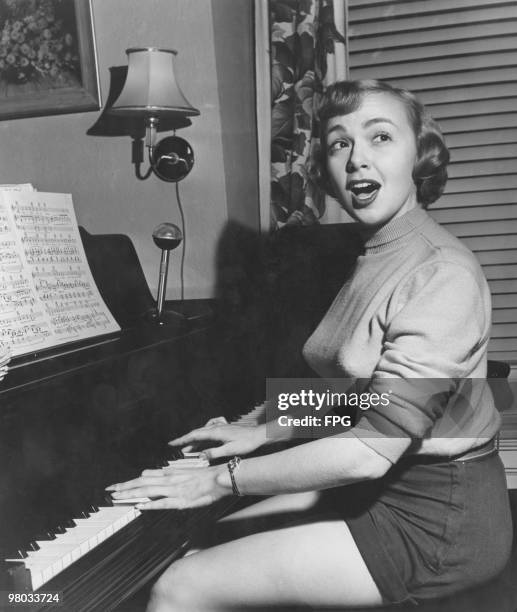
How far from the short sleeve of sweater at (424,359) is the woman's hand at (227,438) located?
42cm

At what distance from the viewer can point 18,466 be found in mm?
1007

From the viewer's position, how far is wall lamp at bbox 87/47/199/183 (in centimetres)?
200

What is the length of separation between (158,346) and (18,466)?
461 millimetres

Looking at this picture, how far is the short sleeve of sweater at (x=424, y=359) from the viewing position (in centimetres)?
96

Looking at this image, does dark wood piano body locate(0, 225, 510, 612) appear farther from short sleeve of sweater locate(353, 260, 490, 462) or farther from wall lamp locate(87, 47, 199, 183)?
short sleeve of sweater locate(353, 260, 490, 462)

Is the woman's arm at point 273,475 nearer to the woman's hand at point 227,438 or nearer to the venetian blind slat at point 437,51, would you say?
the woman's hand at point 227,438

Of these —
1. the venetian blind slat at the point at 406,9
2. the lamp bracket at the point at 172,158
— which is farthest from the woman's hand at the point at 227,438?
the venetian blind slat at the point at 406,9

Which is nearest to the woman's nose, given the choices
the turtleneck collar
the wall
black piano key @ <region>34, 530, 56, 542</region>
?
the turtleneck collar

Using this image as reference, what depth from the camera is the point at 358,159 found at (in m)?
Result: 1.14

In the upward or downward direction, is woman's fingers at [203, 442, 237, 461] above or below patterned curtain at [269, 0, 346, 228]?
below

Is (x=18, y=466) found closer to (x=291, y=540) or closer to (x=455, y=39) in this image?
(x=291, y=540)

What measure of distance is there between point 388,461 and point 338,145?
1.72 ft

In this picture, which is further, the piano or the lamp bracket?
the lamp bracket

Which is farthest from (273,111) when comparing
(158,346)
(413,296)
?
(413,296)
